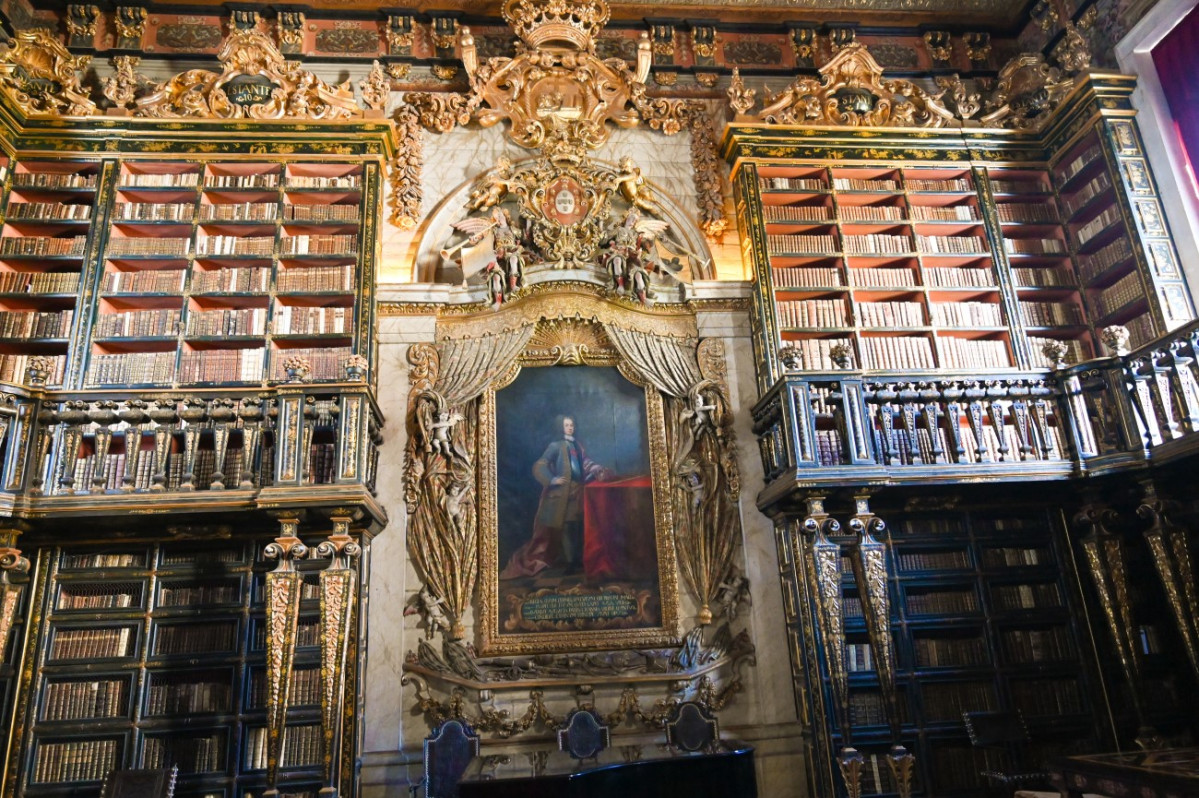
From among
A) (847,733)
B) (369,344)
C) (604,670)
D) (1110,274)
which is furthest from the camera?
(1110,274)

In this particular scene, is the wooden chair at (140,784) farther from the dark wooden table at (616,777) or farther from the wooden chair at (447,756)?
the dark wooden table at (616,777)

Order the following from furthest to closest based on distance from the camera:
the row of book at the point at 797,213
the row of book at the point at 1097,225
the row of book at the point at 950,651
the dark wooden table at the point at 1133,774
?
1. the row of book at the point at 797,213
2. the row of book at the point at 1097,225
3. the row of book at the point at 950,651
4. the dark wooden table at the point at 1133,774

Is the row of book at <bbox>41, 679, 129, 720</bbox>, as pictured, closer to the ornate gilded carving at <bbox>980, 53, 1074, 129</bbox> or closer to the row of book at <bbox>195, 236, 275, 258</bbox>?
the row of book at <bbox>195, 236, 275, 258</bbox>

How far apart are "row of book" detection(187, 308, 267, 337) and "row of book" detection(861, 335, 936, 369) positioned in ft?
17.5

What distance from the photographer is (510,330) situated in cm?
726

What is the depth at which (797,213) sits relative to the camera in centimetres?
774

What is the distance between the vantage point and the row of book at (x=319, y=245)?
7.07m

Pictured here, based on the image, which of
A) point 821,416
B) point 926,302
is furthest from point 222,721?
point 926,302

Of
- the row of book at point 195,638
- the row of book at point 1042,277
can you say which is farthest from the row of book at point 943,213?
the row of book at point 195,638

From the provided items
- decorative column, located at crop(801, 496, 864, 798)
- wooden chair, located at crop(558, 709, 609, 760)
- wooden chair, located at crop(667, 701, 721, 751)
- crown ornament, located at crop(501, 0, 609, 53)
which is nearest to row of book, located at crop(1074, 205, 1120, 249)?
decorative column, located at crop(801, 496, 864, 798)

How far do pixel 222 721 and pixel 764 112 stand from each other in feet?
23.5

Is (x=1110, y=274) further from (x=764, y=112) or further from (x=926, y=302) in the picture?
(x=764, y=112)

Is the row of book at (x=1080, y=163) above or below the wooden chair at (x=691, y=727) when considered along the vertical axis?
above

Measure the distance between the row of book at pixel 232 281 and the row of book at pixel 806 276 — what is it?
456cm
